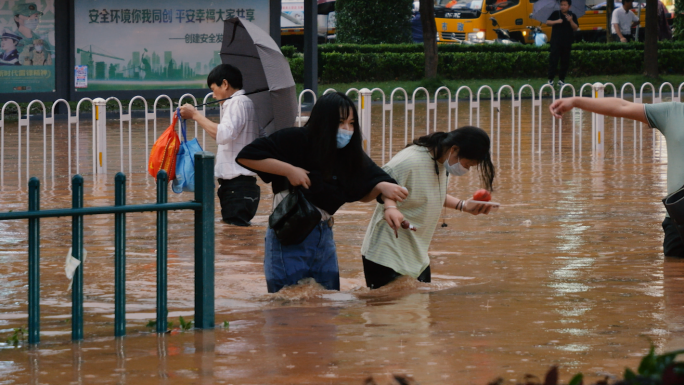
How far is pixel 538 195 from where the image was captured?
1076cm

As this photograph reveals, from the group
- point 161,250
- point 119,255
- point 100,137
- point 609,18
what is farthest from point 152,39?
point 609,18

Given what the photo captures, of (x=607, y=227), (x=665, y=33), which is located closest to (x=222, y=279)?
(x=607, y=227)

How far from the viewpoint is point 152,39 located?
19.6m

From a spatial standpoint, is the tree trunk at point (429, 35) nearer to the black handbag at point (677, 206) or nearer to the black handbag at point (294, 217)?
the black handbag at point (677, 206)

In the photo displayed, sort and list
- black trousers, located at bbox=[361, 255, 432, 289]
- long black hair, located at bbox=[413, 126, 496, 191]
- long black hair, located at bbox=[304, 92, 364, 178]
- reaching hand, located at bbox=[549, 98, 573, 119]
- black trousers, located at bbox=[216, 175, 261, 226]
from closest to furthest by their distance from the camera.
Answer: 1. long black hair, located at bbox=[304, 92, 364, 178]
2. long black hair, located at bbox=[413, 126, 496, 191]
3. black trousers, located at bbox=[361, 255, 432, 289]
4. reaching hand, located at bbox=[549, 98, 573, 119]
5. black trousers, located at bbox=[216, 175, 261, 226]

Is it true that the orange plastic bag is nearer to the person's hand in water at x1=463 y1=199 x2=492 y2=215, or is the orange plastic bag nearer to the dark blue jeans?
the dark blue jeans

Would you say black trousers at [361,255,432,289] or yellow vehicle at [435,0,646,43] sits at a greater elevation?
yellow vehicle at [435,0,646,43]

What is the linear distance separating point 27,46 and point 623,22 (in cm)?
1837

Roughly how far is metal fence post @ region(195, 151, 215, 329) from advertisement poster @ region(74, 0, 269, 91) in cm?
1421

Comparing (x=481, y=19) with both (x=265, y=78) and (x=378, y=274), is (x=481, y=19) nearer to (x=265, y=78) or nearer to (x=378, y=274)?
(x=265, y=78)

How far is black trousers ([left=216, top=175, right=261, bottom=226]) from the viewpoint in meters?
8.83

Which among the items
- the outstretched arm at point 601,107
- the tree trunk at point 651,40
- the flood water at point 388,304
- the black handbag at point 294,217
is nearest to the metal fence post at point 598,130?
the flood water at point 388,304

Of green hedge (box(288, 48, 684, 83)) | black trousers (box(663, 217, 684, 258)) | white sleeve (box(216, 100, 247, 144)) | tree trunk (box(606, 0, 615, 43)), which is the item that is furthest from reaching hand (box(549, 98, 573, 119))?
tree trunk (box(606, 0, 615, 43))

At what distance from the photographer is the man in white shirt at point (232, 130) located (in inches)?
329
